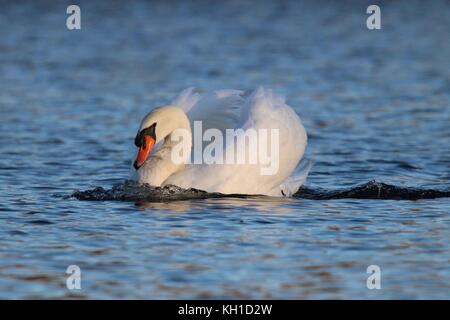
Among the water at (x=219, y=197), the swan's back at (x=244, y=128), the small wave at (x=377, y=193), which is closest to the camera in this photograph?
the water at (x=219, y=197)

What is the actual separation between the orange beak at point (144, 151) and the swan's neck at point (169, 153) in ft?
0.49

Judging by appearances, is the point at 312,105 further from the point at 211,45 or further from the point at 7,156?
the point at 211,45

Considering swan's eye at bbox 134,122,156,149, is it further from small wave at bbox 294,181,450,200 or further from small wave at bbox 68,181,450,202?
small wave at bbox 294,181,450,200

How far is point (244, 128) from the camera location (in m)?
11.7

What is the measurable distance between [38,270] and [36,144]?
6.49 m

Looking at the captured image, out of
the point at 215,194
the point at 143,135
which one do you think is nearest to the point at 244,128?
the point at 215,194

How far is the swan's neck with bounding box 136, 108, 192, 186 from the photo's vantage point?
38.3ft

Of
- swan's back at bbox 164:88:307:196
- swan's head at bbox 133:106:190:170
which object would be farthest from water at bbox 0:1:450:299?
swan's head at bbox 133:106:190:170

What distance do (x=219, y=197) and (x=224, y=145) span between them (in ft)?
1.79

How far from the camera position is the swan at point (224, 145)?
1145 cm

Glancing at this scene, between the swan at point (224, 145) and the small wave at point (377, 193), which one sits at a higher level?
the swan at point (224, 145)

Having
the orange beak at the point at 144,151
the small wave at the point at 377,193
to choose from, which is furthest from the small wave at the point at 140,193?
the small wave at the point at 377,193

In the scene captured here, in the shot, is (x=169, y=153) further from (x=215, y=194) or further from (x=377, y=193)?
(x=377, y=193)

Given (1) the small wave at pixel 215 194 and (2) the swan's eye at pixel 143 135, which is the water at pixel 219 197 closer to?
(1) the small wave at pixel 215 194
